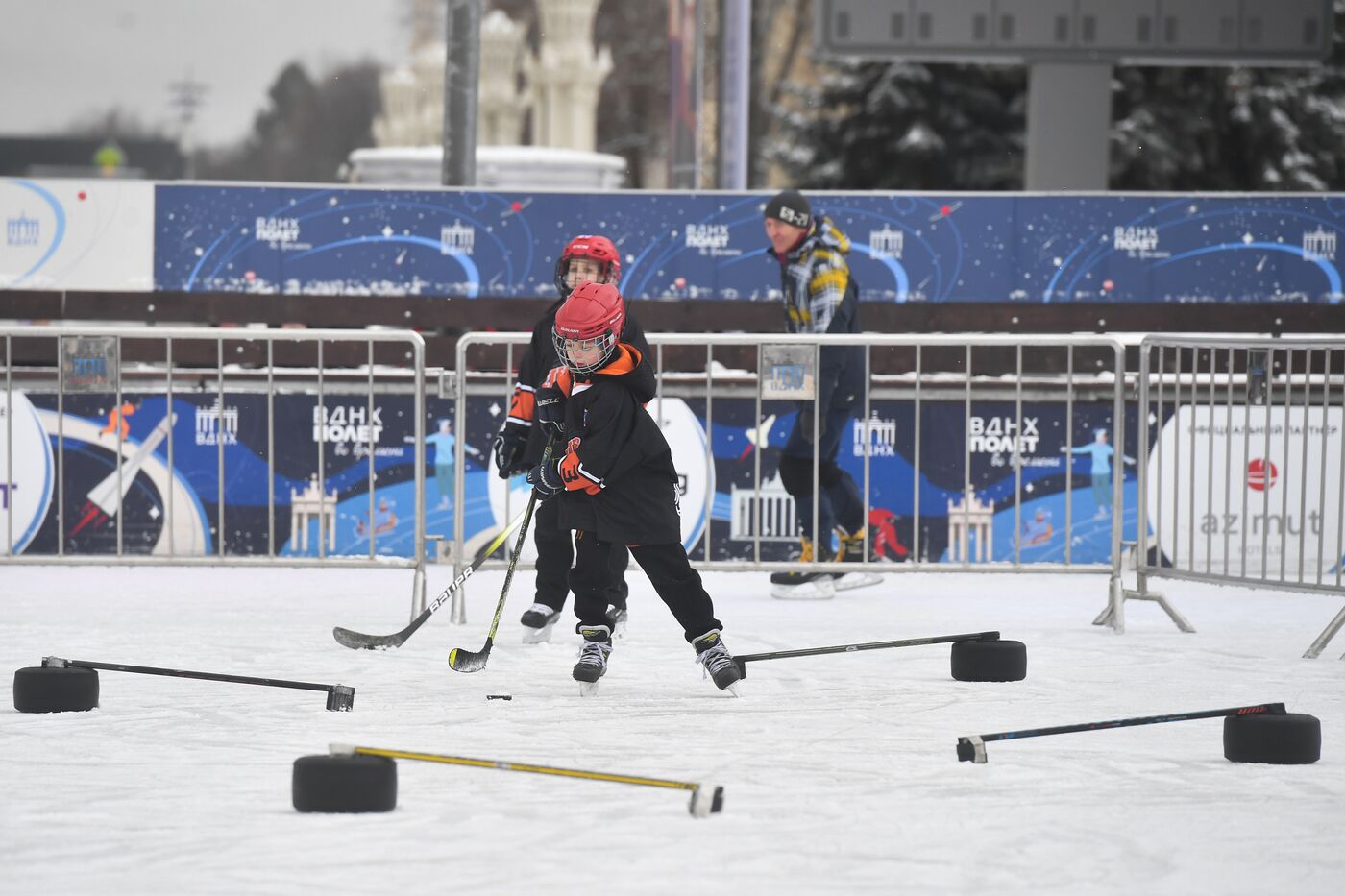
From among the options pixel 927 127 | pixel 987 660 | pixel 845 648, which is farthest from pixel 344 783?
pixel 927 127

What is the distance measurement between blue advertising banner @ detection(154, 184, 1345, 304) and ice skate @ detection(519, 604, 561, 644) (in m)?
3.96

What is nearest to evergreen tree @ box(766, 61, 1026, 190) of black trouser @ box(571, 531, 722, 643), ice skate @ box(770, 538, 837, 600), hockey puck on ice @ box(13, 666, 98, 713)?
ice skate @ box(770, 538, 837, 600)

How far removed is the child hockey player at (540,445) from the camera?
Answer: 781cm

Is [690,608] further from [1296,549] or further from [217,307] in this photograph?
[217,307]

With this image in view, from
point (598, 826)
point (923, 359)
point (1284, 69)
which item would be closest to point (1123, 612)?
point (923, 359)

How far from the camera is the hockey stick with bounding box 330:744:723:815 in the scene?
495 cm

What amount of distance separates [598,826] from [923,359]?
6855 millimetres

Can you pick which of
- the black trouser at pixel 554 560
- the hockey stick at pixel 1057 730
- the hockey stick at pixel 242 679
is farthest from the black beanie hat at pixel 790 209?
the hockey stick at pixel 1057 730

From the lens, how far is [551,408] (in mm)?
7156

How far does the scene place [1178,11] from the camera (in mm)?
14250

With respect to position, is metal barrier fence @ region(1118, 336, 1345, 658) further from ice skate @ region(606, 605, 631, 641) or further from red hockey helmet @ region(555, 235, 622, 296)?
red hockey helmet @ region(555, 235, 622, 296)

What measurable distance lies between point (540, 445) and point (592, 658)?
1440 mm

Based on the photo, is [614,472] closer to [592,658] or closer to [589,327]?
[589,327]

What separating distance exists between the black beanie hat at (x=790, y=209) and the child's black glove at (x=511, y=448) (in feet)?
7.64
